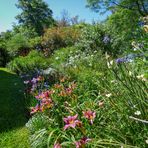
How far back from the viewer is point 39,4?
58.8 meters

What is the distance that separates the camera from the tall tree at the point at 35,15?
184 feet

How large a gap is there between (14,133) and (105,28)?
11270 mm

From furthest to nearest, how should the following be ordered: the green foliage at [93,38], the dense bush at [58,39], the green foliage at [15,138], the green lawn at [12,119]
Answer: the dense bush at [58,39]
the green foliage at [93,38]
the green lawn at [12,119]
the green foliage at [15,138]

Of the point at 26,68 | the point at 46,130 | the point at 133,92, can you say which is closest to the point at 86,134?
the point at 133,92

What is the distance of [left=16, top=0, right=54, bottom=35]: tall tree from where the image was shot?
56125mm

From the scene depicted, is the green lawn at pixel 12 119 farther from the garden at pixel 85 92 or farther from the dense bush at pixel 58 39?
the dense bush at pixel 58 39

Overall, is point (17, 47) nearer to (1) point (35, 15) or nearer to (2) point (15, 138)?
(2) point (15, 138)

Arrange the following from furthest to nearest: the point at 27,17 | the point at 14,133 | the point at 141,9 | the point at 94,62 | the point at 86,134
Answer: the point at 27,17
the point at 141,9
the point at 94,62
the point at 14,133
the point at 86,134

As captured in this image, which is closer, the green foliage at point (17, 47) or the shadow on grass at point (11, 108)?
the shadow on grass at point (11, 108)

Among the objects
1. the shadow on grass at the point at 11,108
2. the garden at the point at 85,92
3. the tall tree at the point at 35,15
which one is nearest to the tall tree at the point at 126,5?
the garden at the point at 85,92

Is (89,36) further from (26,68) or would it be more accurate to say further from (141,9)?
(141,9)

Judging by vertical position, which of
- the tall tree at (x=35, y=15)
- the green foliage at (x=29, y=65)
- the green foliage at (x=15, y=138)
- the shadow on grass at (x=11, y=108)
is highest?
the tall tree at (x=35, y=15)

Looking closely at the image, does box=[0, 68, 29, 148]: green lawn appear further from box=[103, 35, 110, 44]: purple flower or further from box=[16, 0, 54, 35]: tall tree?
box=[16, 0, 54, 35]: tall tree

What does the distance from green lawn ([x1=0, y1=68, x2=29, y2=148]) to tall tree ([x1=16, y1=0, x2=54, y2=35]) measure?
44.5 m
